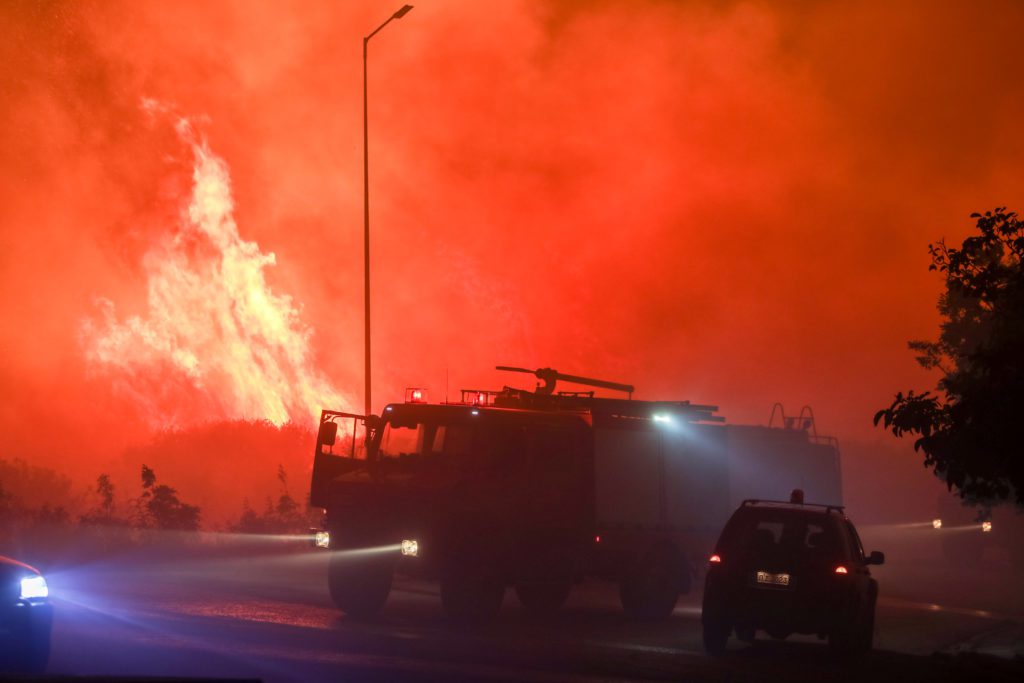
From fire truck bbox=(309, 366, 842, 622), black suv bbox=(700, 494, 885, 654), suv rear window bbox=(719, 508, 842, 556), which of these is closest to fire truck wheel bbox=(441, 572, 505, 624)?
fire truck bbox=(309, 366, 842, 622)

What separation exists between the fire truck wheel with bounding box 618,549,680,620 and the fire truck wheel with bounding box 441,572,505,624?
260 cm

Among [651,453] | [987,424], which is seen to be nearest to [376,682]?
[987,424]

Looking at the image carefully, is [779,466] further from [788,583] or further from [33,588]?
[33,588]

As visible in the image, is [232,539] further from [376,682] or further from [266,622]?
[376,682]

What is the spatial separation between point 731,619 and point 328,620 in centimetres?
547

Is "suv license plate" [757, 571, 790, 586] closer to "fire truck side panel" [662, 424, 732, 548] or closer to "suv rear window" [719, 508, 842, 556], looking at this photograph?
"suv rear window" [719, 508, 842, 556]

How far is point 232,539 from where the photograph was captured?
119ft

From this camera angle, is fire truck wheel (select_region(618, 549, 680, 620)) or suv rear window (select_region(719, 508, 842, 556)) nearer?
suv rear window (select_region(719, 508, 842, 556))

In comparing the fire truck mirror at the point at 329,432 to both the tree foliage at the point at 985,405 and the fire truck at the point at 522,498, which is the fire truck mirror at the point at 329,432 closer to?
the fire truck at the point at 522,498

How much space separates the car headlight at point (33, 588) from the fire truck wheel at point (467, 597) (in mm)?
7007

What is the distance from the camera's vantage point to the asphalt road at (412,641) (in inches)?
512

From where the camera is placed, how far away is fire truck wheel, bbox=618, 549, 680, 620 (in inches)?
806

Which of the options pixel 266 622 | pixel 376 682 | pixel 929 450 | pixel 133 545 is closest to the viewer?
pixel 376 682

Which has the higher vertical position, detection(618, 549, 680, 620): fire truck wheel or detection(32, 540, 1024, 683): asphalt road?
detection(618, 549, 680, 620): fire truck wheel
